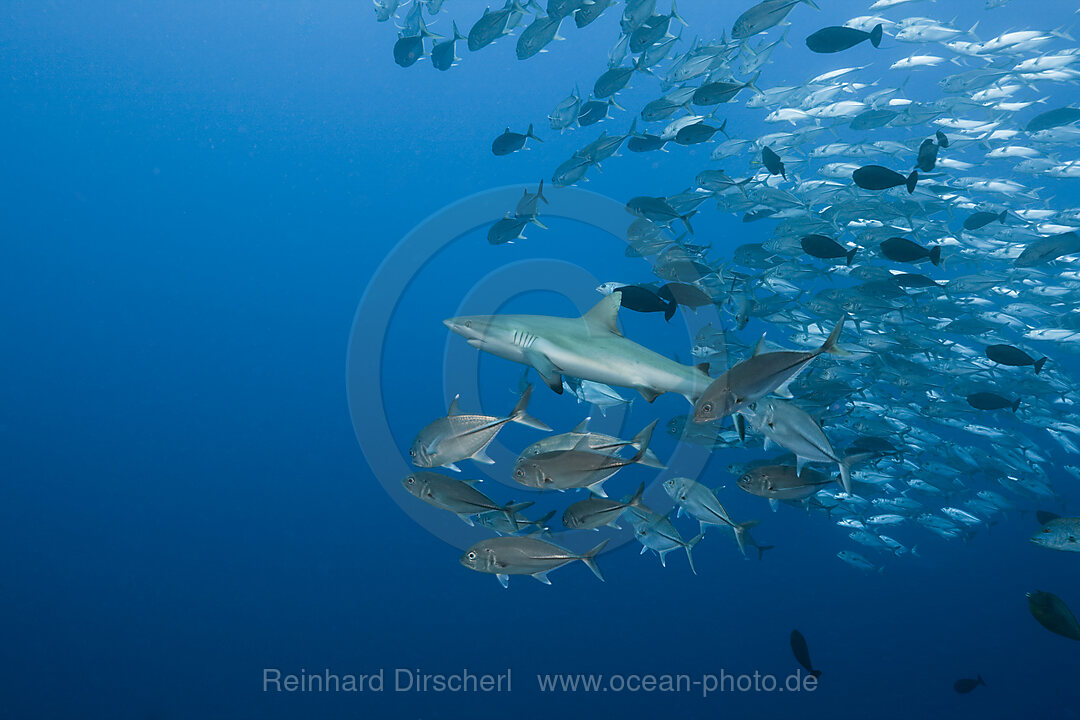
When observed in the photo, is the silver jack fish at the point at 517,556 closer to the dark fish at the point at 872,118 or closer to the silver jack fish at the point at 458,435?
the silver jack fish at the point at 458,435

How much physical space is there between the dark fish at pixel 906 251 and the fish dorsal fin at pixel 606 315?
3137 mm

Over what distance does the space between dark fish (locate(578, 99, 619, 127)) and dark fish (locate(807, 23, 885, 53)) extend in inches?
78.3

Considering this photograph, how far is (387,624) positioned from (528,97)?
28.1 metres

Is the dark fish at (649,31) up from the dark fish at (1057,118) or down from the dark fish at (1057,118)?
up

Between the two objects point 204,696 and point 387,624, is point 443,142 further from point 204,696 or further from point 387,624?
point 204,696

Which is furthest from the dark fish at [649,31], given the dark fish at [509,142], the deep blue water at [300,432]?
the deep blue water at [300,432]

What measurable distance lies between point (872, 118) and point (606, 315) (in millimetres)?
6327

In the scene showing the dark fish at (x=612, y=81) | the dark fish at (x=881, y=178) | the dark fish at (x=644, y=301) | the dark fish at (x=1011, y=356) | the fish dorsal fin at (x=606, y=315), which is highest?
the dark fish at (x=612, y=81)

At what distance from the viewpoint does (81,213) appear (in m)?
26.8

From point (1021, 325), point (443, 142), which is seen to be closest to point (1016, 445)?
point (1021, 325)

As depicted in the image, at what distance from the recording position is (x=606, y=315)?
2.34m

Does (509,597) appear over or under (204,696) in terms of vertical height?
over

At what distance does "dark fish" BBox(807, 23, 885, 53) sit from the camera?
477 cm

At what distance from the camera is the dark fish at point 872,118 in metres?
6.34
